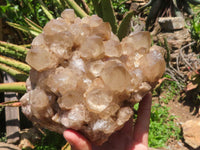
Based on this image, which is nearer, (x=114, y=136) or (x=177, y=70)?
(x=114, y=136)

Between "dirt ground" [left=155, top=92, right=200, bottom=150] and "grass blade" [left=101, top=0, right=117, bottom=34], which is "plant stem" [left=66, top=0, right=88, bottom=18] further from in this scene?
"dirt ground" [left=155, top=92, right=200, bottom=150]

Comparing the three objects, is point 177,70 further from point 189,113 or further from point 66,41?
point 66,41

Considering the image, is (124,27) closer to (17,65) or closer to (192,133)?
(17,65)

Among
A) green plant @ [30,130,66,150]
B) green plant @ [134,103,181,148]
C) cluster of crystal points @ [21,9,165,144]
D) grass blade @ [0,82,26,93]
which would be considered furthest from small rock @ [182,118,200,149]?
grass blade @ [0,82,26,93]

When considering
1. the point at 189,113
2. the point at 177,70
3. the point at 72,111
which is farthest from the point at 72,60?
the point at 177,70

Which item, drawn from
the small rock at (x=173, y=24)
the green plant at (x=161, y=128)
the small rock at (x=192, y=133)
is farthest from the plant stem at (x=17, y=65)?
the small rock at (x=173, y=24)

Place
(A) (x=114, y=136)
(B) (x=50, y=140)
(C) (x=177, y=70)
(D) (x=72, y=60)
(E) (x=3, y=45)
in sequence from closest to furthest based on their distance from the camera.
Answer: (D) (x=72, y=60), (A) (x=114, y=136), (E) (x=3, y=45), (B) (x=50, y=140), (C) (x=177, y=70)
